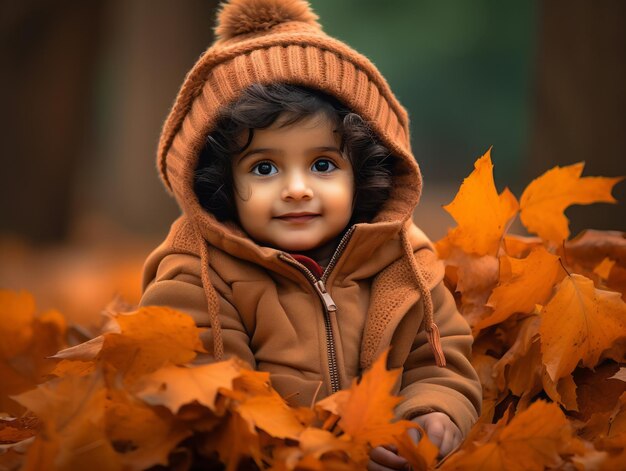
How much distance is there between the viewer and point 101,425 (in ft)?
4.36

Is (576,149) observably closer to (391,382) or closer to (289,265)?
(289,265)

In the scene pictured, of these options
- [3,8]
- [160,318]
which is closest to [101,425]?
[160,318]

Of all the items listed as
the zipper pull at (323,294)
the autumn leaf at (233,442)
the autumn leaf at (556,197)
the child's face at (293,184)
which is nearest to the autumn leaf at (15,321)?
the child's face at (293,184)

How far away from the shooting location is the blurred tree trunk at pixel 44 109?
19.8 feet

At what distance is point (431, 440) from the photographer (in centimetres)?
161

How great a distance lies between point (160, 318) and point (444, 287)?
721 mm

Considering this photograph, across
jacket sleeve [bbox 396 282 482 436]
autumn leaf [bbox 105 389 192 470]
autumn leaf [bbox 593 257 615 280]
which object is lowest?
Answer: jacket sleeve [bbox 396 282 482 436]

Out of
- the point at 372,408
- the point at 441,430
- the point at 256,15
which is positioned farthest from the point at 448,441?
the point at 256,15

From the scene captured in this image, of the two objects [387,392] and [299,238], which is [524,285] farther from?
[387,392]

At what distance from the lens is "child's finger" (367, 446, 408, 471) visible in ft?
5.06

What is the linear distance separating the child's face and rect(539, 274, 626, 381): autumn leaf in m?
0.48

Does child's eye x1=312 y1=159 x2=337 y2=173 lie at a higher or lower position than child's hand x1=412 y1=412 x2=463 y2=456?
higher

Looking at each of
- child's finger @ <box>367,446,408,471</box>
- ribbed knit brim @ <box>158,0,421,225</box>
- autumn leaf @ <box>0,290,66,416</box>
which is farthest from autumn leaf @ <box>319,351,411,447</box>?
autumn leaf @ <box>0,290,66,416</box>

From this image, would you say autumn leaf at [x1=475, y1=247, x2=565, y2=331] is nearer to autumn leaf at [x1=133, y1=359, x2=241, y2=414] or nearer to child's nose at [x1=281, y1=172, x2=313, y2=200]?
child's nose at [x1=281, y1=172, x2=313, y2=200]
